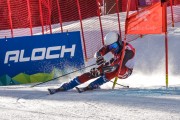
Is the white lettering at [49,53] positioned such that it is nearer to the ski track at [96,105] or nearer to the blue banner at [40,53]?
the blue banner at [40,53]

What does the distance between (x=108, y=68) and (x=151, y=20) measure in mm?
1266

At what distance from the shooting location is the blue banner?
15500 millimetres

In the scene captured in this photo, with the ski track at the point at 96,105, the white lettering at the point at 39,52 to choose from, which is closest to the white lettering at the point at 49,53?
the white lettering at the point at 39,52

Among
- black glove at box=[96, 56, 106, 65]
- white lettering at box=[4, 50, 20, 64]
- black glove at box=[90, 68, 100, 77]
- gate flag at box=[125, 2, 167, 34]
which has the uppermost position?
gate flag at box=[125, 2, 167, 34]

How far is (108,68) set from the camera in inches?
444

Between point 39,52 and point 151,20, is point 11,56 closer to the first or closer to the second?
point 39,52

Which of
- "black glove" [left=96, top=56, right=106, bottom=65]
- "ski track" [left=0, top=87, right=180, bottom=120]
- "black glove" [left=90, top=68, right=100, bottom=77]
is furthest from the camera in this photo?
"black glove" [left=96, top=56, right=106, bottom=65]

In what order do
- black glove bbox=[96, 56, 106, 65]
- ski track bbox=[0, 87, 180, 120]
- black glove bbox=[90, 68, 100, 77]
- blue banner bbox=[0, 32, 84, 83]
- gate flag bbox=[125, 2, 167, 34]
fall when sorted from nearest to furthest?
ski track bbox=[0, 87, 180, 120], gate flag bbox=[125, 2, 167, 34], black glove bbox=[90, 68, 100, 77], black glove bbox=[96, 56, 106, 65], blue banner bbox=[0, 32, 84, 83]

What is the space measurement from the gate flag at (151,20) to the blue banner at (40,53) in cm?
438

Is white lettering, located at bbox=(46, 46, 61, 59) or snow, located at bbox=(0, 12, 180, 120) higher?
snow, located at bbox=(0, 12, 180, 120)

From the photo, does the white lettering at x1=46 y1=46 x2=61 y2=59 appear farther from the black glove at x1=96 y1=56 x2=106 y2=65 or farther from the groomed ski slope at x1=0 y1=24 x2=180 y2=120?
the black glove at x1=96 y1=56 x2=106 y2=65

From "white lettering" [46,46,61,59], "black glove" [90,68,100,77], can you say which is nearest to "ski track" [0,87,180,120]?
"black glove" [90,68,100,77]

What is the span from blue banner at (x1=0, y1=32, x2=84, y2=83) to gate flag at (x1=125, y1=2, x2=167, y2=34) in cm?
438

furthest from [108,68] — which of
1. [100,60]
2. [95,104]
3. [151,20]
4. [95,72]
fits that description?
[95,104]
